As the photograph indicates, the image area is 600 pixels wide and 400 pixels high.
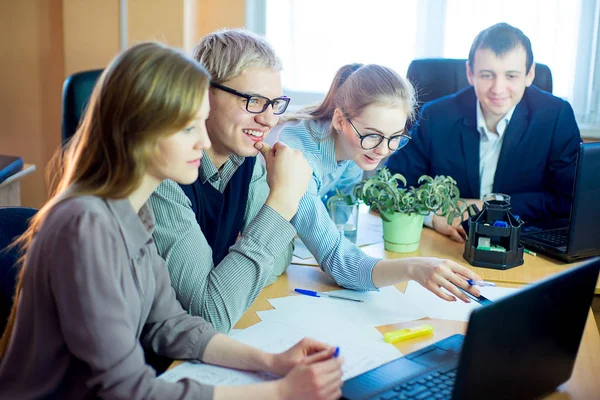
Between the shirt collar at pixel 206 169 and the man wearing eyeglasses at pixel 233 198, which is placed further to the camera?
the shirt collar at pixel 206 169

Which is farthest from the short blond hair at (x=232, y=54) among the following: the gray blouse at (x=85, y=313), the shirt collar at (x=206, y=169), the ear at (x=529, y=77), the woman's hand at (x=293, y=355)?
the ear at (x=529, y=77)

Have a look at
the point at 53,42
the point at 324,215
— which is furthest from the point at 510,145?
the point at 53,42

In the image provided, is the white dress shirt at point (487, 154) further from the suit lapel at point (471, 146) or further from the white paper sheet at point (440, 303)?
the white paper sheet at point (440, 303)

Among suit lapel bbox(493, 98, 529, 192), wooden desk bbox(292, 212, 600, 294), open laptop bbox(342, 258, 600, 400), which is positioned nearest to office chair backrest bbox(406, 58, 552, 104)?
suit lapel bbox(493, 98, 529, 192)

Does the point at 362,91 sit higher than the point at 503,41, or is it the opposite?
the point at 503,41

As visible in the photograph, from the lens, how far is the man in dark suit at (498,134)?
7.47ft

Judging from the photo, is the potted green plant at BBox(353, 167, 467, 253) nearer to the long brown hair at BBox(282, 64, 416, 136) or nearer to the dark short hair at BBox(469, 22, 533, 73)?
the long brown hair at BBox(282, 64, 416, 136)

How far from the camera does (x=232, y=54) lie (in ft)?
4.76

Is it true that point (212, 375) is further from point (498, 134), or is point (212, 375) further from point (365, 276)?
point (498, 134)

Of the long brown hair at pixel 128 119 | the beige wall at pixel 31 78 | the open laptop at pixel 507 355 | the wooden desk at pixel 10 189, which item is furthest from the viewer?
the beige wall at pixel 31 78

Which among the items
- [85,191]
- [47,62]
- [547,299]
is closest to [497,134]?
[547,299]

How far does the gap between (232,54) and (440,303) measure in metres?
0.69

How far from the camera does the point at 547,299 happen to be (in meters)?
0.96

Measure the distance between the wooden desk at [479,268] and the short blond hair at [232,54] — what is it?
51cm
